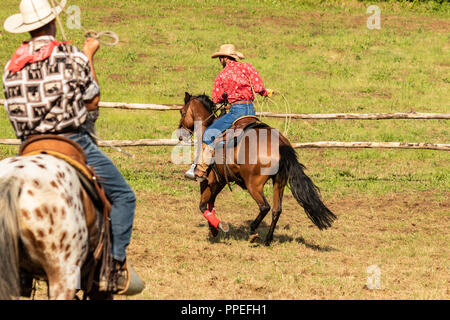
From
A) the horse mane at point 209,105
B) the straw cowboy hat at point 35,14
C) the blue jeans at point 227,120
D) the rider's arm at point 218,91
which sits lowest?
the blue jeans at point 227,120

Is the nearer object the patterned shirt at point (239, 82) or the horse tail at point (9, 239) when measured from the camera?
the horse tail at point (9, 239)

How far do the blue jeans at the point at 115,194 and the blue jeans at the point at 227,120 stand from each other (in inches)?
167

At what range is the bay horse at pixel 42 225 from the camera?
3.83m

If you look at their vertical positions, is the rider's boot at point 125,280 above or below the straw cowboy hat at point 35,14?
below

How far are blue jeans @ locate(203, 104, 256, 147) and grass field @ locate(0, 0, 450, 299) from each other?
4.88 ft

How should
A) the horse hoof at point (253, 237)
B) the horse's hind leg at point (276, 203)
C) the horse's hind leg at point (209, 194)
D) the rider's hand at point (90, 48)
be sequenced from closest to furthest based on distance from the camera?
1. the rider's hand at point (90, 48)
2. the horse's hind leg at point (276, 203)
3. the horse hoof at point (253, 237)
4. the horse's hind leg at point (209, 194)

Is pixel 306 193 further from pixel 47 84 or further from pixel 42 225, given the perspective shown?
pixel 42 225

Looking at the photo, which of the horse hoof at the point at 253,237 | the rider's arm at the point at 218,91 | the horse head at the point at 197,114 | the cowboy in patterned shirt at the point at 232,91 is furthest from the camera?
the horse head at the point at 197,114

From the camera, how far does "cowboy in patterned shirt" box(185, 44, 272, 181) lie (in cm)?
910

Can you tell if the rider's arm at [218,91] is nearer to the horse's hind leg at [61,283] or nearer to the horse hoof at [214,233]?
the horse hoof at [214,233]

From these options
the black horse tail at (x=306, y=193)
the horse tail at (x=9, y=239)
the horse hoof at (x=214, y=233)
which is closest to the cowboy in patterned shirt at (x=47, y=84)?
the horse tail at (x=9, y=239)

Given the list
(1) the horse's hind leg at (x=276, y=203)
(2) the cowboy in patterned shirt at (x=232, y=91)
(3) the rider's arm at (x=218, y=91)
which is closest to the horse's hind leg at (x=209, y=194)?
(2) the cowboy in patterned shirt at (x=232, y=91)

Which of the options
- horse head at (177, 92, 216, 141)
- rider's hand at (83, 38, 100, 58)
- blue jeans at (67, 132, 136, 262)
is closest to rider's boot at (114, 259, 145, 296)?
blue jeans at (67, 132, 136, 262)

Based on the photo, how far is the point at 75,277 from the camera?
4.24 metres
